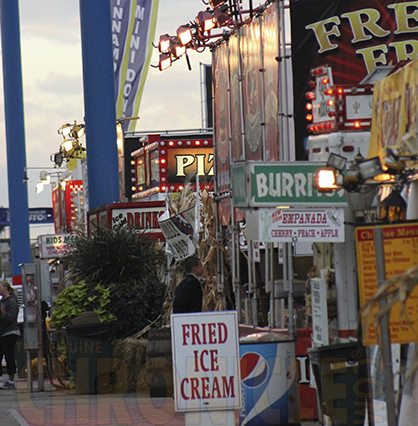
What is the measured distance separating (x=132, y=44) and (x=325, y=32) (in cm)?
1671

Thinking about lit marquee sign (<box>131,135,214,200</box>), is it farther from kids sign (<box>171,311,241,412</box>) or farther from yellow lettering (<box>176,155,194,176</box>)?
kids sign (<box>171,311,241,412</box>)

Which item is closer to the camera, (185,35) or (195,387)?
(195,387)

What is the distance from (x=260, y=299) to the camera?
1345 cm

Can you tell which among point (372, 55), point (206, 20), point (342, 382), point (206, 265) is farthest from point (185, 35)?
point (342, 382)

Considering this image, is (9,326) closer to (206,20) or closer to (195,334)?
(206,20)

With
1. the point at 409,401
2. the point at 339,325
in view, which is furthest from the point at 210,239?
the point at 409,401

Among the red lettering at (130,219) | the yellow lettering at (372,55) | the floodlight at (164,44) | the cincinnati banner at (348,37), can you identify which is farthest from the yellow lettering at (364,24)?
the red lettering at (130,219)

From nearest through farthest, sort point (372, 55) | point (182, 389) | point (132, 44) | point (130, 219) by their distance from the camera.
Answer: point (182, 389)
point (372, 55)
point (130, 219)
point (132, 44)

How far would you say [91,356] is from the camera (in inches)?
545

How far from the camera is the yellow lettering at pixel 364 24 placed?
1160cm

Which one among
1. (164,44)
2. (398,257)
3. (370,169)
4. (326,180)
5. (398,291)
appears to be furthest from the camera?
(164,44)

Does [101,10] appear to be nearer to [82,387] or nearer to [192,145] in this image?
[192,145]

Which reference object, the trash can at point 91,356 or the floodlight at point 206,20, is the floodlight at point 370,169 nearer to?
the floodlight at point 206,20

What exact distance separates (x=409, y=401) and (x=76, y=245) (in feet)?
35.0
